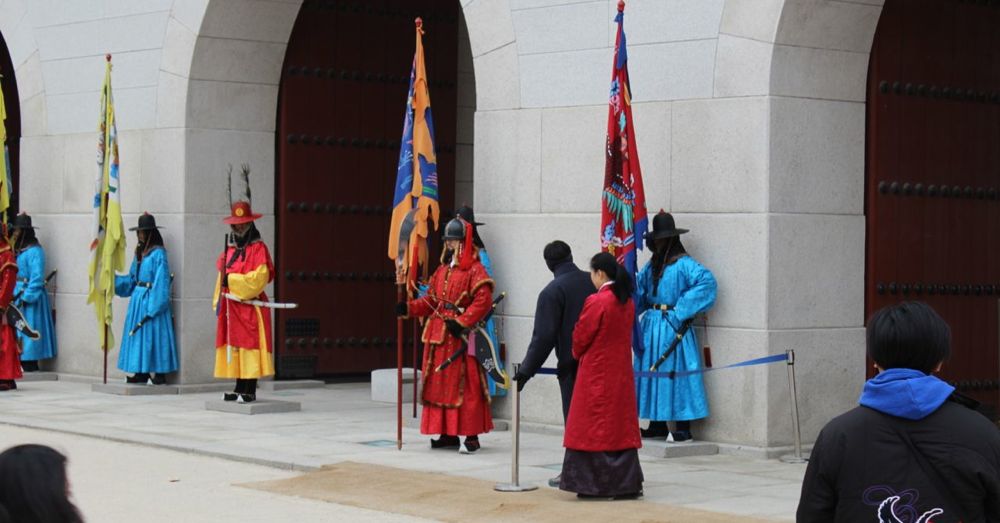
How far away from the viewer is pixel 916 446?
4.26 meters

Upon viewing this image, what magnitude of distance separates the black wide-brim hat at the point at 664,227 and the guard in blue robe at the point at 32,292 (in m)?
8.11

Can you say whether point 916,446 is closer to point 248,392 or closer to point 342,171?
point 248,392

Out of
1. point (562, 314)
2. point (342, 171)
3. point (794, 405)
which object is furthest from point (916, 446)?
point (342, 171)

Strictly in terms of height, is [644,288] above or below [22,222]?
below

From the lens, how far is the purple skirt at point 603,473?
9.51m

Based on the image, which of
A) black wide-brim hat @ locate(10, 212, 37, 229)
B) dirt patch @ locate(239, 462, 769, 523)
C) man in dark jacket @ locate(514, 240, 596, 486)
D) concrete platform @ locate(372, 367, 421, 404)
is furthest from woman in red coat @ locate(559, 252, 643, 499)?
black wide-brim hat @ locate(10, 212, 37, 229)

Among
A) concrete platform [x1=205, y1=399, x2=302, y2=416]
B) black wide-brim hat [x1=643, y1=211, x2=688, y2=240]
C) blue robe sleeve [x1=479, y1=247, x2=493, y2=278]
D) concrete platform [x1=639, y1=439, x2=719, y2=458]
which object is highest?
black wide-brim hat [x1=643, y1=211, x2=688, y2=240]

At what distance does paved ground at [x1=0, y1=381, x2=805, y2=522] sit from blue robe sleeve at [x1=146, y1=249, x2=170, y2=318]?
95 cm

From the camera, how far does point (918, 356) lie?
4.27m

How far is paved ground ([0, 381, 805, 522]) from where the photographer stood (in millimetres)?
9456

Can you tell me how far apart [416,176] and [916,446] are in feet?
27.2

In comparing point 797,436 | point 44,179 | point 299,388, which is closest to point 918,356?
point 797,436

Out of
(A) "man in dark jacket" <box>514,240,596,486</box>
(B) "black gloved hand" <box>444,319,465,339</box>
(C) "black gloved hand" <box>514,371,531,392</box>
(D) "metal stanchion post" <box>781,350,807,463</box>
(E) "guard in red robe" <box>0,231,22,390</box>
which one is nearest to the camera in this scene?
(C) "black gloved hand" <box>514,371,531,392</box>

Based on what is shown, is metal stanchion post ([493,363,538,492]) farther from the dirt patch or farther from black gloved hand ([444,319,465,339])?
black gloved hand ([444,319,465,339])
